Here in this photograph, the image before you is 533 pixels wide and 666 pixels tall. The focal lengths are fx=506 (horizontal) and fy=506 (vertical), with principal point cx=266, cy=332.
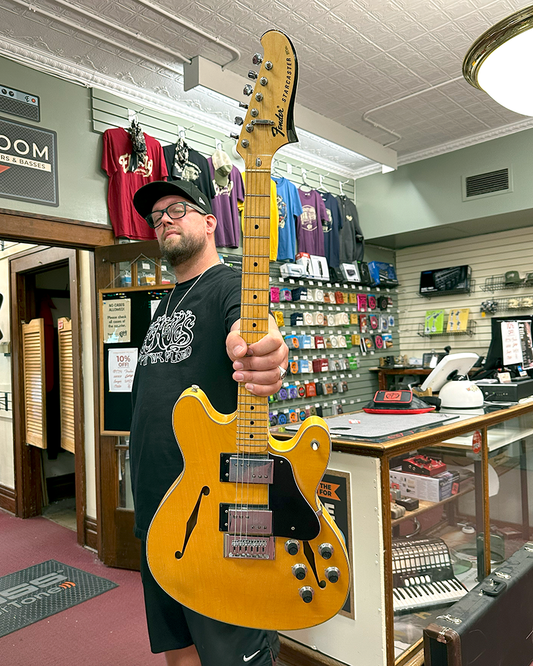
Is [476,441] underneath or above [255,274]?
underneath

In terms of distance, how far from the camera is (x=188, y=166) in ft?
14.6

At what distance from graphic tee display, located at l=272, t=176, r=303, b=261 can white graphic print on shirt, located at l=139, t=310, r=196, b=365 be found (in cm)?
396

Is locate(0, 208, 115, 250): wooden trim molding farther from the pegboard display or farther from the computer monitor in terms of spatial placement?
the computer monitor

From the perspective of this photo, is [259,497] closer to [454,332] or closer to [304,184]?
[304,184]

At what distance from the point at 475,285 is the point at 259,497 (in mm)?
6001

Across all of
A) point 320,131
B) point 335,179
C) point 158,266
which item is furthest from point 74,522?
point 335,179

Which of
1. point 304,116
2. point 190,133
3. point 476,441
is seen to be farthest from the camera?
point 190,133

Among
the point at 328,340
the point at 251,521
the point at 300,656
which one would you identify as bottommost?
the point at 300,656

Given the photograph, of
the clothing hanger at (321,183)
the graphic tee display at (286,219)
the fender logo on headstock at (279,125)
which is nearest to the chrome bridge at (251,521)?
the fender logo on headstock at (279,125)

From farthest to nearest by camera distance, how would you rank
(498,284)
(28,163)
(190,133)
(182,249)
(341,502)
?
(498,284) < (190,133) < (28,163) < (341,502) < (182,249)

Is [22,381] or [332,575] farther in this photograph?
[22,381]

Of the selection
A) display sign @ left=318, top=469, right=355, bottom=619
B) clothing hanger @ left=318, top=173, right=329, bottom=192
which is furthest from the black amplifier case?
clothing hanger @ left=318, top=173, right=329, bottom=192

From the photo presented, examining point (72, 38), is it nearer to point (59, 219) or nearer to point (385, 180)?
point (59, 219)

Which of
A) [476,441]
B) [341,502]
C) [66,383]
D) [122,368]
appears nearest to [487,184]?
[476,441]
